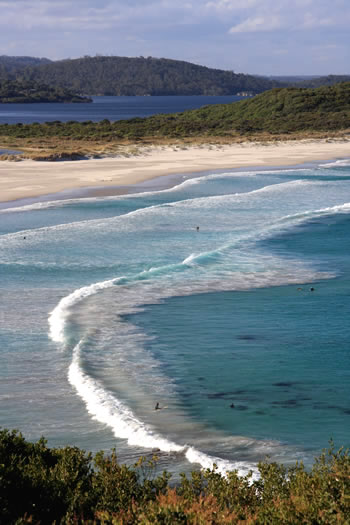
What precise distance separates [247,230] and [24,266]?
8.46 meters

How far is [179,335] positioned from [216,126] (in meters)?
66.4

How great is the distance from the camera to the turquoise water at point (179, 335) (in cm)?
852

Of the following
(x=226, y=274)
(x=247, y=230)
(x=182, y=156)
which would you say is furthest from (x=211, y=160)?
(x=226, y=274)

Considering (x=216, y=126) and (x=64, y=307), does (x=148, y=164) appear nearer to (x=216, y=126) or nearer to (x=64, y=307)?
(x=64, y=307)

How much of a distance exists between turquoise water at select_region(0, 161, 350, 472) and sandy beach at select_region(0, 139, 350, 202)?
33.0 feet

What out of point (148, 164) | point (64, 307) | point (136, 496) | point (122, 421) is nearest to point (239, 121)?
point (148, 164)

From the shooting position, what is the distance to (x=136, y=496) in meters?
5.89

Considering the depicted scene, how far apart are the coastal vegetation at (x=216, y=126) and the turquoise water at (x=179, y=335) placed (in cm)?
2619

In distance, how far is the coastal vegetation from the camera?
57.5m

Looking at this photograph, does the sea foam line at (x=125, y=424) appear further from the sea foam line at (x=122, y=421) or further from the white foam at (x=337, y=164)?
the white foam at (x=337, y=164)

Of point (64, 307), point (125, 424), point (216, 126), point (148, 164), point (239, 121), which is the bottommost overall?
point (125, 424)

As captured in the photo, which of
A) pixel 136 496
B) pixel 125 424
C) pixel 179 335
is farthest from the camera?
pixel 179 335

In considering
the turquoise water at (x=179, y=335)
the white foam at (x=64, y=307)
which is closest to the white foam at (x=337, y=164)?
the turquoise water at (x=179, y=335)

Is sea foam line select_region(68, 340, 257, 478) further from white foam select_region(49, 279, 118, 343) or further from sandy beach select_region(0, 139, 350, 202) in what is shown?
sandy beach select_region(0, 139, 350, 202)
